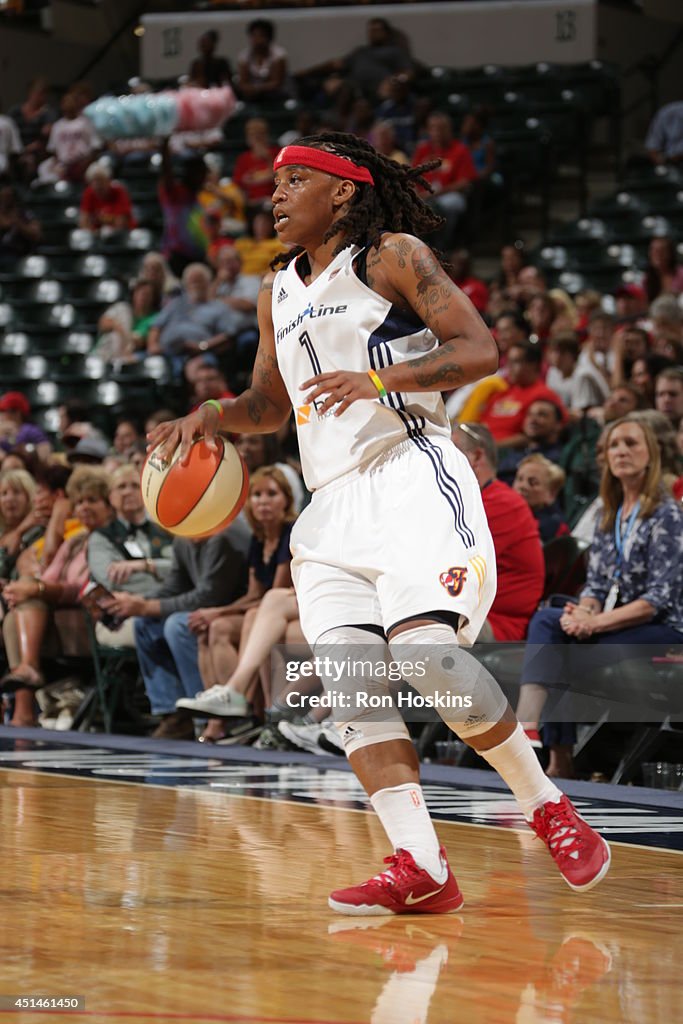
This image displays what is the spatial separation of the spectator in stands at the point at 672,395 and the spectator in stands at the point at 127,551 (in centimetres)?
253

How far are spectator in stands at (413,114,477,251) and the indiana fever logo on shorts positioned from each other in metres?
10.2

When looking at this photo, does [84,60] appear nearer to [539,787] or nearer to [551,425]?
[551,425]

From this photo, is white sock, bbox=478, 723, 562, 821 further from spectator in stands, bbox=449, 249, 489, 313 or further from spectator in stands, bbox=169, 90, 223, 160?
spectator in stands, bbox=169, 90, 223, 160

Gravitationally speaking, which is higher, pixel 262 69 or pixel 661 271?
pixel 661 271

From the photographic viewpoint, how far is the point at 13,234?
16.2 m

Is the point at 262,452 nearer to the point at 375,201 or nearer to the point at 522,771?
the point at 375,201

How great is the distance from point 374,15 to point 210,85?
7.24 feet

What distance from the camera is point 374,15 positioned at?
1825 centimetres

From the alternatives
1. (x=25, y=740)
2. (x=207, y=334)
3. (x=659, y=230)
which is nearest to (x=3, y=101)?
(x=207, y=334)

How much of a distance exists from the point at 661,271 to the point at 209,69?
7852 millimetres

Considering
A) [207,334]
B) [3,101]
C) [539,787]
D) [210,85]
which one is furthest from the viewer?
[3,101]

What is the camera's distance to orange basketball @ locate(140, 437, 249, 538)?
154 inches

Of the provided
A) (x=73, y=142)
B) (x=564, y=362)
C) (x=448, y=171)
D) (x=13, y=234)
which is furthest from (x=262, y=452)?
(x=73, y=142)

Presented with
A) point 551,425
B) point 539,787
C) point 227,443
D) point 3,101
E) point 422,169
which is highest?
point 422,169
